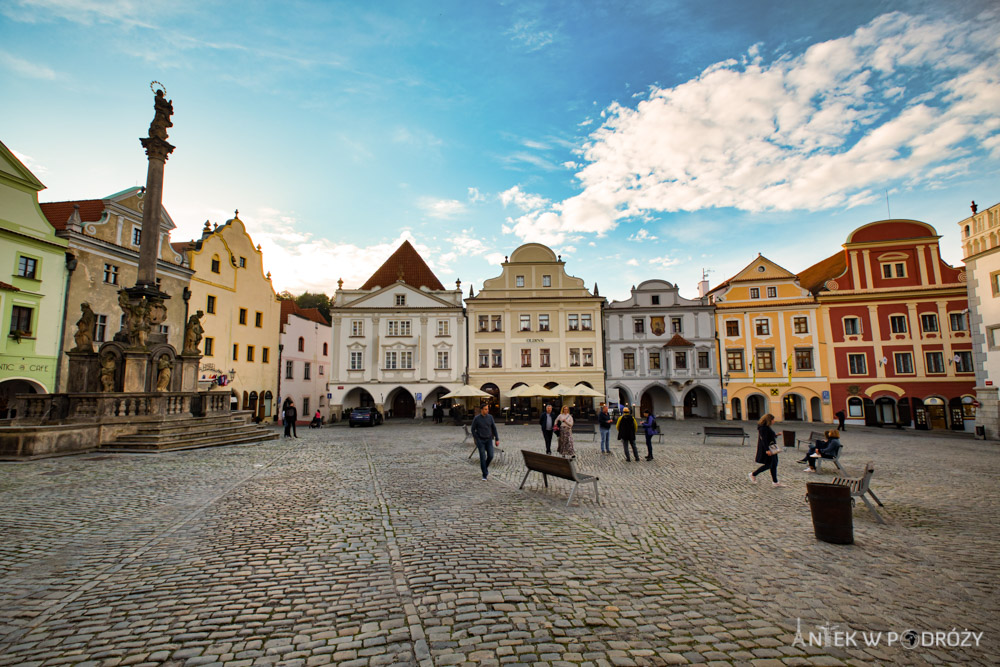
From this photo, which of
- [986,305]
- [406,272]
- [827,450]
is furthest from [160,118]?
[986,305]

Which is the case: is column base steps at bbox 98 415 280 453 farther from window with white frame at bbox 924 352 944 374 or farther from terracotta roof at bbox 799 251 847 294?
window with white frame at bbox 924 352 944 374

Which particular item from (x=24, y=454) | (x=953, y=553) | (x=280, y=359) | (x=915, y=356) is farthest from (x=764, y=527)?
(x=280, y=359)

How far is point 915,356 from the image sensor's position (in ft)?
109

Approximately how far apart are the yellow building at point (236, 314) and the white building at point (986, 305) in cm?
4179

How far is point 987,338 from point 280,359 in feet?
149

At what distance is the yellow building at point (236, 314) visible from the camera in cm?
3136

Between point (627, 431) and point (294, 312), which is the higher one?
point (294, 312)

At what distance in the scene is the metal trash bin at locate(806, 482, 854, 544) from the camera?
6.22m

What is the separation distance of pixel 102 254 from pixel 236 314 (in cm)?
949

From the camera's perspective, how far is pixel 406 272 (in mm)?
42031

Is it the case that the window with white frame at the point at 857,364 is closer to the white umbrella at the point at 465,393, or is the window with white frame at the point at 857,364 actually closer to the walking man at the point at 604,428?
the white umbrella at the point at 465,393

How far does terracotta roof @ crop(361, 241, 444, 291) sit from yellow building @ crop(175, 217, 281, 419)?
27.5ft

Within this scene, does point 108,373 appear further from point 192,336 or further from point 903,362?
point 903,362

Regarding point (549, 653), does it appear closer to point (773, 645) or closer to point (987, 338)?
point (773, 645)
